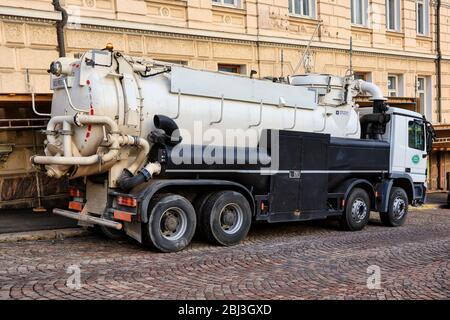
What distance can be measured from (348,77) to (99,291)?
325 inches

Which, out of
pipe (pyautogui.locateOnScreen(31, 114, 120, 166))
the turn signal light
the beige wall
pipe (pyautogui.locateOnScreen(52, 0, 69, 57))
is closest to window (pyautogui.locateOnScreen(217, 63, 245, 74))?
the beige wall

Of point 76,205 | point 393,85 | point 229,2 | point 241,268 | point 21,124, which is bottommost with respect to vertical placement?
point 241,268

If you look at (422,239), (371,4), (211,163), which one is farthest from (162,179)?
(371,4)

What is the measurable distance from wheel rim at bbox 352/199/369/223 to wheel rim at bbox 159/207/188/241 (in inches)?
178

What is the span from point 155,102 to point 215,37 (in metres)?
8.09

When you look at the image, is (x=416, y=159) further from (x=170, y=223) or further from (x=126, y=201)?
(x=126, y=201)

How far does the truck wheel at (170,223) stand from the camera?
832 cm

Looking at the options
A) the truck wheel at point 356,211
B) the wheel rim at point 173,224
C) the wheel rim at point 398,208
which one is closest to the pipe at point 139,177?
the wheel rim at point 173,224

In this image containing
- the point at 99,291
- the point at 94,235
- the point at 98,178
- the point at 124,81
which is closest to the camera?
the point at 99,291

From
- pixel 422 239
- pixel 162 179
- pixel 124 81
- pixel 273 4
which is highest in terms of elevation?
pixel 273 4

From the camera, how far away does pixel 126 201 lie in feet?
27.2

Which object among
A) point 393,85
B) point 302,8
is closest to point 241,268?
point 302,8

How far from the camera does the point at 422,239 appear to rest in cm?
1062

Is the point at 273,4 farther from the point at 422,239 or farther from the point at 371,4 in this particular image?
the point at 422,239
